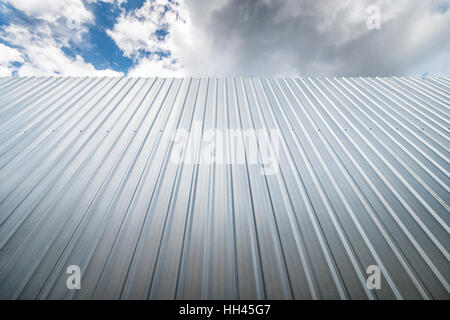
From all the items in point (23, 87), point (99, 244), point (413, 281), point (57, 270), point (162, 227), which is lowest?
point (413, 281)

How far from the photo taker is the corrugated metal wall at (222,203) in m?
1.93

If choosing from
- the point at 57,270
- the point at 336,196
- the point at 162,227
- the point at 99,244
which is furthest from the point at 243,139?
the point at 57,270

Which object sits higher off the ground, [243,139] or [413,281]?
[243,139]

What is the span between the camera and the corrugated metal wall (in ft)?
6.32

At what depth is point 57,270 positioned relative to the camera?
78.3 inches

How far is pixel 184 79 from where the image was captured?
566 centimetres

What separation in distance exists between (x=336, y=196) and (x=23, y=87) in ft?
29.1

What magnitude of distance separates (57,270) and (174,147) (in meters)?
2.29

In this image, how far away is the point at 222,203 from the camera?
2594mm
